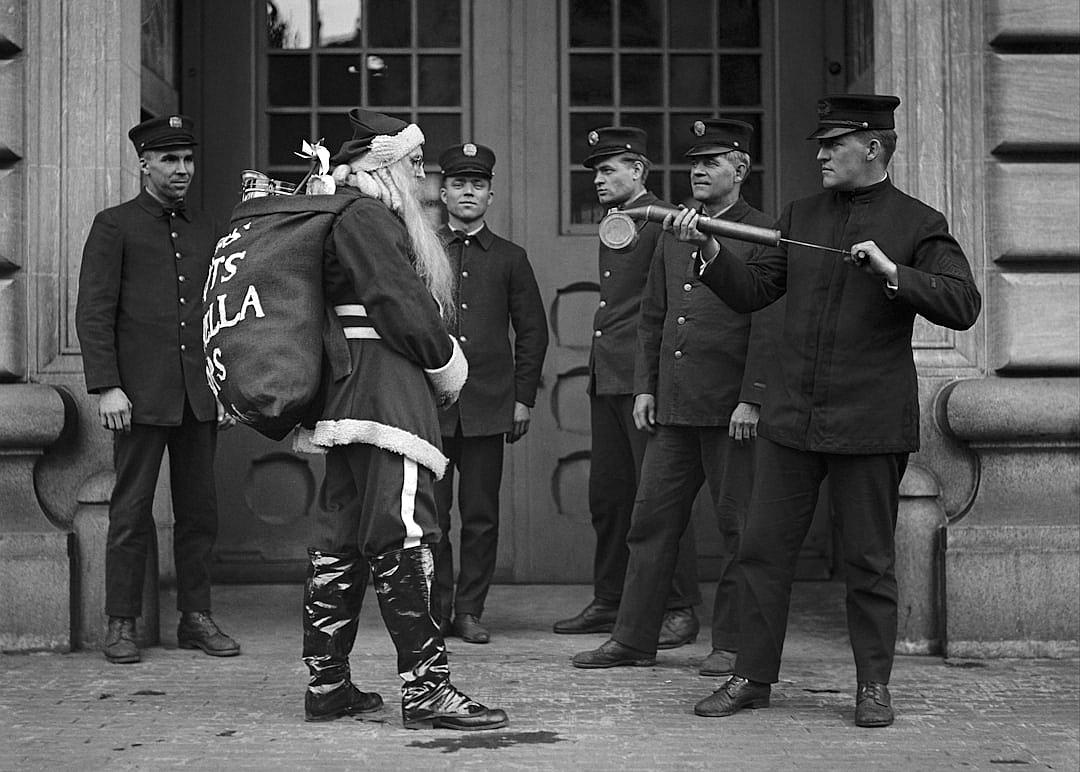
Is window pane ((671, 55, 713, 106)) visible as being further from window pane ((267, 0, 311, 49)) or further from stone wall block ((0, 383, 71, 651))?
stone wall block ((0, 383, 71, 651))

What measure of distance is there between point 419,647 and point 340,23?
4244 mm

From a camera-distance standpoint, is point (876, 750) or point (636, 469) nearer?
point (876, 750)

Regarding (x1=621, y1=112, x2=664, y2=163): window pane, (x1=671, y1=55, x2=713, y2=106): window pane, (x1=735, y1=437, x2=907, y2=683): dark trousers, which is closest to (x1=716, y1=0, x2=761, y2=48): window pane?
(x1=671, y1=55, x2=713, y2=106): window pane

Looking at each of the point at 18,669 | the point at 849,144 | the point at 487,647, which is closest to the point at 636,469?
the point at 487,647

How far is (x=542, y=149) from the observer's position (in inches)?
325

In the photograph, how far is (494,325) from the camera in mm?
7309

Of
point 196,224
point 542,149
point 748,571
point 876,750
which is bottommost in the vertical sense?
point 876,750

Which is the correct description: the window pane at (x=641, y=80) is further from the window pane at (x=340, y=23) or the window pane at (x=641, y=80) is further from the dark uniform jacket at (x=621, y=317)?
the window pane at (x=340, y=23)

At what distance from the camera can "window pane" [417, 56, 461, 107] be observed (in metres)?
8.31

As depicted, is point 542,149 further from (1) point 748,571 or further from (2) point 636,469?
(1) point 748,571

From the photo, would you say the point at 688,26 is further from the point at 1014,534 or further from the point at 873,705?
the point at 873,705

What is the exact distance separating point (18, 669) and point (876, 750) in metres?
3.44

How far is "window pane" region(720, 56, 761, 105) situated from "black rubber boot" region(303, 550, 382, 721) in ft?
13.1

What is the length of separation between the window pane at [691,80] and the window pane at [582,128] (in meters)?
0.39
